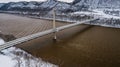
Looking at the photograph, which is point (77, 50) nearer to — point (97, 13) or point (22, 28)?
point (22, 28)

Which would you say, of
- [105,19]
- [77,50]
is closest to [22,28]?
[77,50]

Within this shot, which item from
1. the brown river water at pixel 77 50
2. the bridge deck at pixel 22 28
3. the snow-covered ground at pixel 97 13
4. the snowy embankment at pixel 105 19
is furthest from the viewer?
the snow-covered ground at pixel 97 13

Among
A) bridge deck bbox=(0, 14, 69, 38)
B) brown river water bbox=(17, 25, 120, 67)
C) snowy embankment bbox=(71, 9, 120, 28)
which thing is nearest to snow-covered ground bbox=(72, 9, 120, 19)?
snowy embankment bbox=(71, 9, 120, 28)

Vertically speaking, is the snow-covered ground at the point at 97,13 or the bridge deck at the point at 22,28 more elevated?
the snow-covered ground at the point at 97,13

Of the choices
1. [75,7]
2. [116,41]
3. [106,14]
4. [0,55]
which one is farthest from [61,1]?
[0,55]

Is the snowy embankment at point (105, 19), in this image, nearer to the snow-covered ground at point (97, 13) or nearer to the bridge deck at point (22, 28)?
the snow-covered ground at point (97, 13)

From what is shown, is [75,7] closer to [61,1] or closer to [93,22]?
[61,1]

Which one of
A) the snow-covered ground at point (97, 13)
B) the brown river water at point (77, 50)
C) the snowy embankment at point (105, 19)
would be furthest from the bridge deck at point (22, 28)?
the snow-covered ground at point (97, 13)

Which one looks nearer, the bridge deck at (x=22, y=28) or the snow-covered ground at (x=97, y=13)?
the bridge deck at (x=22, y=28)
